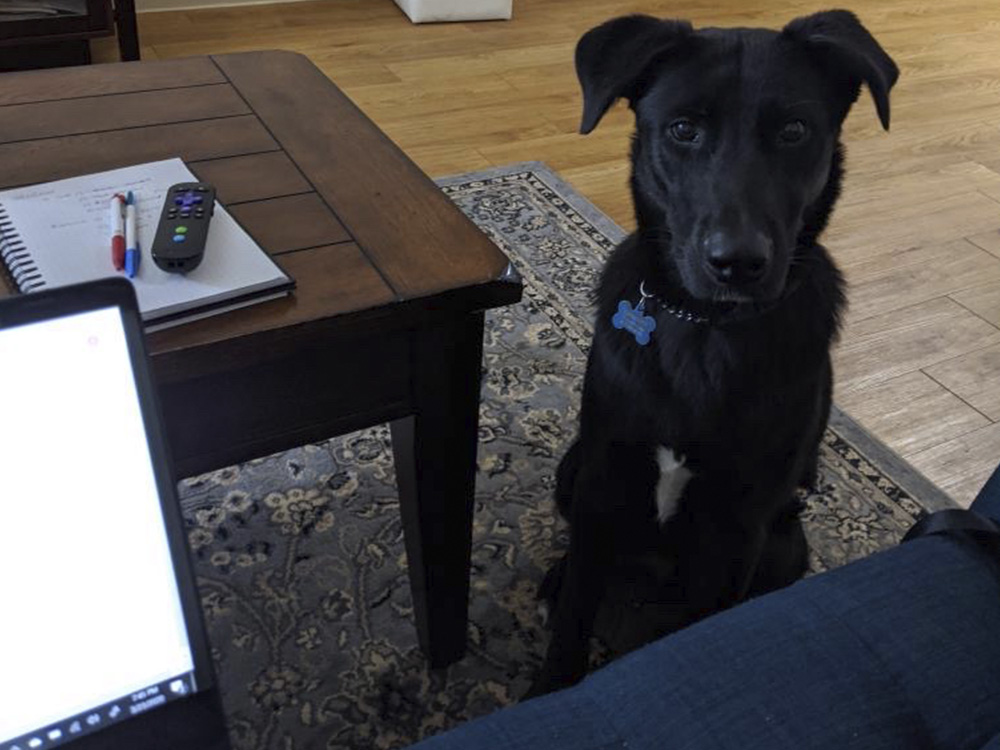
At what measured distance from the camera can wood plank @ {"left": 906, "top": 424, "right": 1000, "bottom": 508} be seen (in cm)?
166

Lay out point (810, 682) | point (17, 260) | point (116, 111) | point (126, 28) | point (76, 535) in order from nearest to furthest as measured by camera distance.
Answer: point (76, 535), point (810, 682), point (17, 260), point (116, 111), point (126, 28)

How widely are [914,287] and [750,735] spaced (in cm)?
176

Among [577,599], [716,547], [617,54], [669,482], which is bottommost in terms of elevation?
[577,599]

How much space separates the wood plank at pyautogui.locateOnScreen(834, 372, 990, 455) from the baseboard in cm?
269

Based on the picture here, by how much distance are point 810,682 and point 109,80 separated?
43.7 inches

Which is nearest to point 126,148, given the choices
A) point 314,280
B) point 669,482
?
point 314,280

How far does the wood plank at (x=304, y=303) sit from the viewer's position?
81 cm

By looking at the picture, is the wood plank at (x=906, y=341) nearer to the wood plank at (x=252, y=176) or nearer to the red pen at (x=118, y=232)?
the wood plank at (x=252, y=176)

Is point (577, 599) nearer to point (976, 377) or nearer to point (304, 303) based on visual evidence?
point (304, 303)

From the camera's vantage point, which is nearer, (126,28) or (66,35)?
(66,35)

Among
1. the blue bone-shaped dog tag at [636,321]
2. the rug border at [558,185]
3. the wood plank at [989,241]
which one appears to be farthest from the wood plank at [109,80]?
the wood plank at [989,241]

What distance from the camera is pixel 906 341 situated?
201 cm

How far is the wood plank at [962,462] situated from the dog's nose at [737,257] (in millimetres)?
904

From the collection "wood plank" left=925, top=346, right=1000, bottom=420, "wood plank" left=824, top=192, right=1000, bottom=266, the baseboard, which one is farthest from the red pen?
the baseboard
